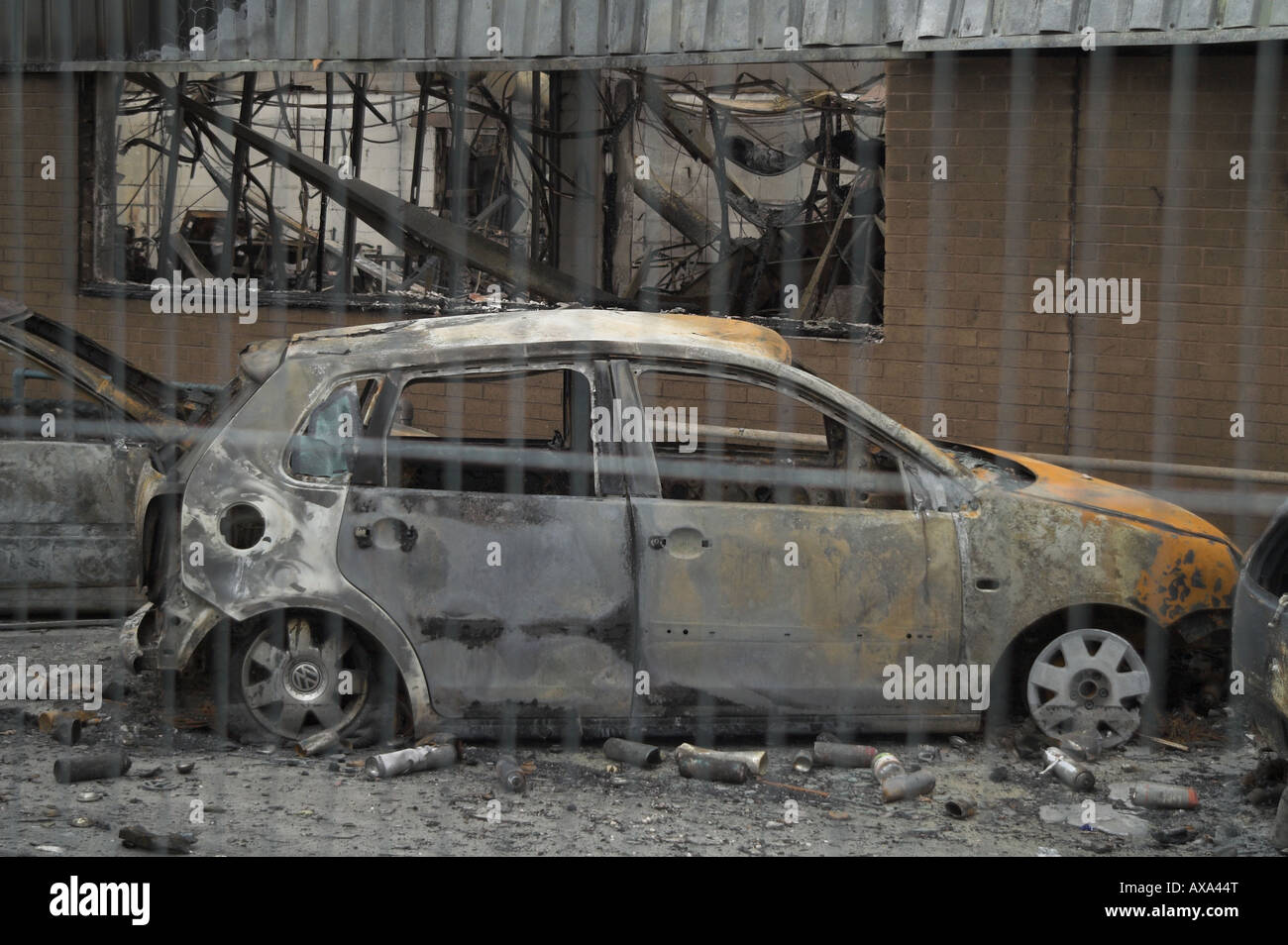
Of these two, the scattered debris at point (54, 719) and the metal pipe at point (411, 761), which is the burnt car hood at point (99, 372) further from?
the metal pipe at point (411, 761)

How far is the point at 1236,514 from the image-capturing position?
877 cm

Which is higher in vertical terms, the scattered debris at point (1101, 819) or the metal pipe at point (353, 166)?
the metal pipe at point (353, 166)

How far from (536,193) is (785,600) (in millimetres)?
6306

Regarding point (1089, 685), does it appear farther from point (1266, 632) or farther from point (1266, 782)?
point (1266, 632)

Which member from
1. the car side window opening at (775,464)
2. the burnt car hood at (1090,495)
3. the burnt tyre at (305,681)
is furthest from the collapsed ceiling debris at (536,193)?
the burnt tyre at (305,681)

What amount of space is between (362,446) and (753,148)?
5.59 m

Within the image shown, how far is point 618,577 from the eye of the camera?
18.9 ft

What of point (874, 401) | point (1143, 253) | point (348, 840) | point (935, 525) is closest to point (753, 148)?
point (874, 401)

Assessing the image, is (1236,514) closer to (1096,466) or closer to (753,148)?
(1096,466)

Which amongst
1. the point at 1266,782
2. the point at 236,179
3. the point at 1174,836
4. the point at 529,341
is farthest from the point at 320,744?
the point at 236,179

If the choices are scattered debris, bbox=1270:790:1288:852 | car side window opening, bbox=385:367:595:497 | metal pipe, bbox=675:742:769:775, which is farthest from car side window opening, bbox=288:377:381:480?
scattered debris, bbox=1270:790:1288:852

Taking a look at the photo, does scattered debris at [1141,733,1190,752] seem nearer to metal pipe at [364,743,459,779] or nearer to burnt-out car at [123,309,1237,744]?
burnt-out car at [123,309,1237,744]

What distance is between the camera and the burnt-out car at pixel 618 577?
18.9 feet

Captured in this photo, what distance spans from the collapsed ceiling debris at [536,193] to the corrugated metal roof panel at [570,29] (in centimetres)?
54
